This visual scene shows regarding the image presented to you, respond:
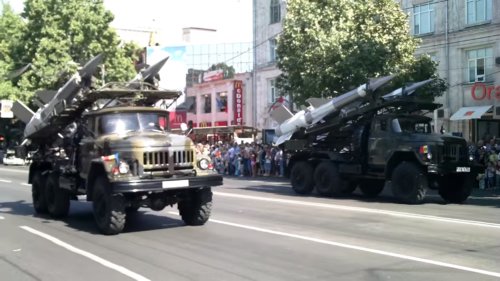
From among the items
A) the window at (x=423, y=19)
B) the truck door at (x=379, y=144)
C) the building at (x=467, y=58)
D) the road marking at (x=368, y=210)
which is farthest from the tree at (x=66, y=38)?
the truck door at (x=379, y=144)

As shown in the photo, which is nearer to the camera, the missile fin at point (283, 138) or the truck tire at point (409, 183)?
the truck tire at point (409, 183)

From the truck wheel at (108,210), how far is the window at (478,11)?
80.2 feet

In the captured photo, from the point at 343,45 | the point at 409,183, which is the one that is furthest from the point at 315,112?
the point at 343,45

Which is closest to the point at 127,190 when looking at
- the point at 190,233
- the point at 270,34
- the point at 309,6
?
the point at 190,233

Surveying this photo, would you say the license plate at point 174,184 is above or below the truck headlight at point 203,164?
below

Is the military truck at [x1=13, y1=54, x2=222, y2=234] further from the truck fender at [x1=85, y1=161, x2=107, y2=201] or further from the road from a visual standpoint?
the road

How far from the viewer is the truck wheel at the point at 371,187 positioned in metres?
17.9

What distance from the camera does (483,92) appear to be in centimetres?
2953

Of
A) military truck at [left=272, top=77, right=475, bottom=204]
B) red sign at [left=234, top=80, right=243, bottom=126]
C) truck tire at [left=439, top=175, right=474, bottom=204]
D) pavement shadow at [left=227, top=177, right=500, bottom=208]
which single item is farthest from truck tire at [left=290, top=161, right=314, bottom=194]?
red sign at [left=234, top=80, right=243, bottom=126]

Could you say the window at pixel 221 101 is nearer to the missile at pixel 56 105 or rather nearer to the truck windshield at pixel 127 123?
the missile at pixel 56 105

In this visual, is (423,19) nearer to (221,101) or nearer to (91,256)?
(221,101)

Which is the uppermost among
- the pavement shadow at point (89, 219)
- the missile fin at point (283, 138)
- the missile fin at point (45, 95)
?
the missile fin at point (45, 95)

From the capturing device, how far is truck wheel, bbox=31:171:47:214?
45.6ft

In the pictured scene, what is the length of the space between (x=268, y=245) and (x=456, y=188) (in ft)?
28.0
